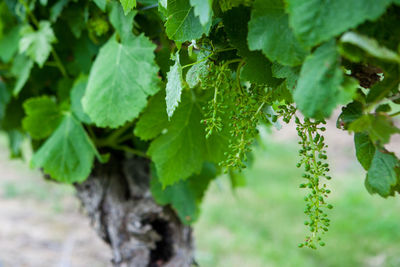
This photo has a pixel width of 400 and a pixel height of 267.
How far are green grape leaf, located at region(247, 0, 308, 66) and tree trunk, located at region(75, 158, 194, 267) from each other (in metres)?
1.14

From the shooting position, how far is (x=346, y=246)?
11.5 ft

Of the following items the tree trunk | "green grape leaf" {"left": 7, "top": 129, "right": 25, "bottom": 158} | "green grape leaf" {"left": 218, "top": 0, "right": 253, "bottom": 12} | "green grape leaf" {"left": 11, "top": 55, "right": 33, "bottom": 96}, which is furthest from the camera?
"green grape leaf" {"left": 7, "top": 129, "right": 25, "bottom": 158}

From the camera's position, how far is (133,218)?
62.3 inches

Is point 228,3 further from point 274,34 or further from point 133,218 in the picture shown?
point 133,218

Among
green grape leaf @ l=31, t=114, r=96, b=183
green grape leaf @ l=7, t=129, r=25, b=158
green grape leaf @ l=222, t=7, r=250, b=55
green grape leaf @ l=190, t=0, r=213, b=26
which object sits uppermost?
green grape leaf @ l=190, t=0, r=213, b=26

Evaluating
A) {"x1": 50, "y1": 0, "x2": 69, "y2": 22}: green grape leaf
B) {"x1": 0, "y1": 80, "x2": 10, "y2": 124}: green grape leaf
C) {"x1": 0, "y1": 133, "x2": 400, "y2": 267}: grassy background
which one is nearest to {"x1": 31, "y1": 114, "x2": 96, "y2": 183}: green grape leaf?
{"x1": 50, "y1": 0, "x2": 69, "y2": 22}: green grape leaf

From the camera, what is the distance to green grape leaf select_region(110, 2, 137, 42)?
1.04 m

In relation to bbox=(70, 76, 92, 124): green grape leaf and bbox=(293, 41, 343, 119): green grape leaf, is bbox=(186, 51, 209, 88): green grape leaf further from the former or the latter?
bbox=(70, 76, 92, 124): green grape leaf

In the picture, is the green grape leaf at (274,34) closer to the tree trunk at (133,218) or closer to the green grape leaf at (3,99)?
the tree trunk at (133,218)

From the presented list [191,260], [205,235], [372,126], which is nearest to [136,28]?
Answer: [372,126]

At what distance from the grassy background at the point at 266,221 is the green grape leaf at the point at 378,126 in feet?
7.02

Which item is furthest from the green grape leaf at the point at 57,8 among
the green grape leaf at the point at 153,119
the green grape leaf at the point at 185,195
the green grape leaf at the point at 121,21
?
the green grape leaf at the point at 185,195

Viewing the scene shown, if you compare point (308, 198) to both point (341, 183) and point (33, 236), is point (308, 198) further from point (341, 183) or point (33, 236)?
point (341, 183)

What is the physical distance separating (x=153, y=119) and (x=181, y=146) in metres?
0.10
